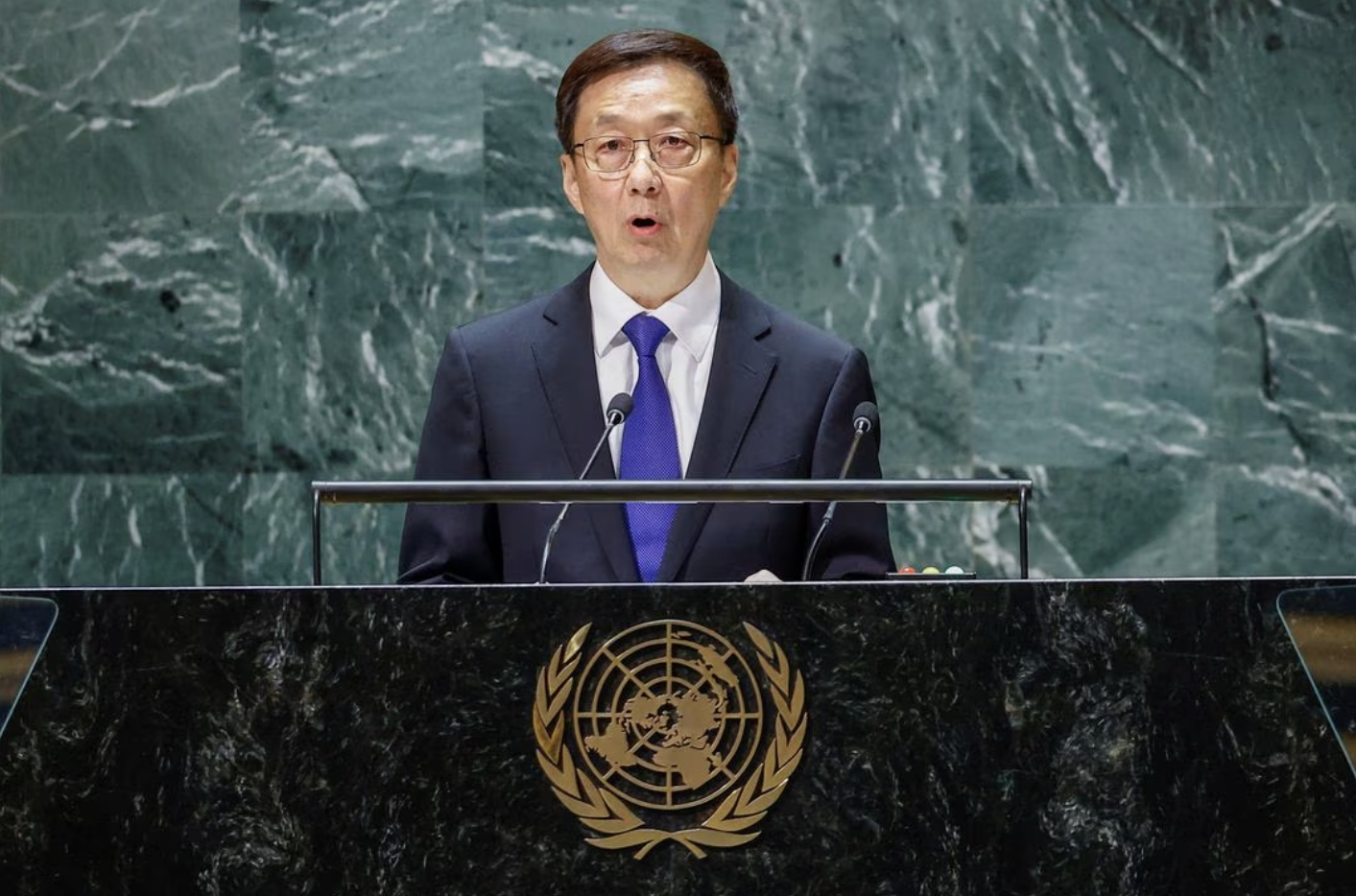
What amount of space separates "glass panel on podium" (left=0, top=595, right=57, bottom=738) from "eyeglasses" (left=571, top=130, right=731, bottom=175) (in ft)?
4.69

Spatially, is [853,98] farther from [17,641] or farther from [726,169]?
[17,641]

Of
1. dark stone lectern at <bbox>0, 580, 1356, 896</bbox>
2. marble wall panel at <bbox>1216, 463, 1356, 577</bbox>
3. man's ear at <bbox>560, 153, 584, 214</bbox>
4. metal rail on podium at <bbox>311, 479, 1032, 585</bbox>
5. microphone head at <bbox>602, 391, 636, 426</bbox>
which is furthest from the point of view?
marble wall panel at <bbox>1216, 463, 1356, 577</bbox>

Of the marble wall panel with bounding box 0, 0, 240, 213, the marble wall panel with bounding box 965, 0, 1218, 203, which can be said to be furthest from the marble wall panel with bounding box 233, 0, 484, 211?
the marble wall panel with bounding box 965, 0, 1218, 203

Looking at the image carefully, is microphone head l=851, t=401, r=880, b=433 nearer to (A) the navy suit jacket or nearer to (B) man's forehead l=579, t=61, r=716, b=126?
(A) the navy suit jacket

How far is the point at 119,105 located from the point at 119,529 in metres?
1.18

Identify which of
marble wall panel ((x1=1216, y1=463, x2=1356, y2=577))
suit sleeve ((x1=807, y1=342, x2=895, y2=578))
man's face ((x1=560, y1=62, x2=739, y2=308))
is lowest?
suit sleeve ((x1=807, y1=342, x2=895, y2=578))

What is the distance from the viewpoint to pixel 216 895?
2.43 metres

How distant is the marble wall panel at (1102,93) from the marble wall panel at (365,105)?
55.5 inches

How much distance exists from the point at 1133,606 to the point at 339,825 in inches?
40.2

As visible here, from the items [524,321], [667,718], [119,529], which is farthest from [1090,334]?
[667,718]

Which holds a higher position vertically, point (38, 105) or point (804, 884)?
point (38, 105)

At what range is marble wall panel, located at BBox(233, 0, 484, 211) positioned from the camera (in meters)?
5.47

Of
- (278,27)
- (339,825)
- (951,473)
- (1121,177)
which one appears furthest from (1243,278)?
(339,825)

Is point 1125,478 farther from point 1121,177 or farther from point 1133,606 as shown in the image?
point 1133,606
